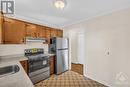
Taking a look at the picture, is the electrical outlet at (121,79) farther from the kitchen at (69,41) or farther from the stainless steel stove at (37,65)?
the stainless steel stove at (37,65)

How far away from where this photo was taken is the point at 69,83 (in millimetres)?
3625

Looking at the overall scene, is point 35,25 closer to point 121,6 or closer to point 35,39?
point 35,39

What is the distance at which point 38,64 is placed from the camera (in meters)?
3.80

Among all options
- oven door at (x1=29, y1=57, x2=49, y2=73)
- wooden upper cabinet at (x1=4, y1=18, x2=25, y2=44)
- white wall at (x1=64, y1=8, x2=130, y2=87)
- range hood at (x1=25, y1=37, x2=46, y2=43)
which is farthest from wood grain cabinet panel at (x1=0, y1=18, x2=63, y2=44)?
white wall at (x1=64, y1=8, x2=130, y2=87)

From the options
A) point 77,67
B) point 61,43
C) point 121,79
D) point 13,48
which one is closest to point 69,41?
point 61,43

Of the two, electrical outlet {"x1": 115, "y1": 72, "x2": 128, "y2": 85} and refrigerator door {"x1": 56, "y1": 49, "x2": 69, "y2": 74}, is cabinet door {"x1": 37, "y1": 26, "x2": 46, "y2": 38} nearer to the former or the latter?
refrigerator door {"x1": 56, "y1": 49, "x2": 69, "y2": 74}

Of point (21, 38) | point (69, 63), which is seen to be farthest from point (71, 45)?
point (21, 38)

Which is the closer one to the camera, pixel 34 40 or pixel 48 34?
pixel 34 40

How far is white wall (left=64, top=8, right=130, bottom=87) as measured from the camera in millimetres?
A: 2806

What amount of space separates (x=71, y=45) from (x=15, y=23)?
2.68 metres

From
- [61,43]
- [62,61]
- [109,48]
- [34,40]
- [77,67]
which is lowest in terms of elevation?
[77,67]

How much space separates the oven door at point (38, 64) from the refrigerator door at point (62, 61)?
0.63 m

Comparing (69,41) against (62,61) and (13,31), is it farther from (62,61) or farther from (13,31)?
(13,31)

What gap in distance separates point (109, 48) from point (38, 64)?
232 centimetres
